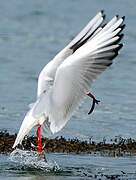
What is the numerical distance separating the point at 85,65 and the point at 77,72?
137 millimetres

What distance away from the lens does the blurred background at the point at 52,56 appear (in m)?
12.4

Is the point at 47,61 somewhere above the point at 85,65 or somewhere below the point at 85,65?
above

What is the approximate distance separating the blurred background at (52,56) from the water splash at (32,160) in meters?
1.79

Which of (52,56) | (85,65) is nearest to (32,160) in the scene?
(85,65)

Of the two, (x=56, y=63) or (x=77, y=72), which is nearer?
(x=77, y=72)

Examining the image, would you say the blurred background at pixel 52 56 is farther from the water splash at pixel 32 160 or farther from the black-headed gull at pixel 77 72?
the black-headed gull at pixel 77 72

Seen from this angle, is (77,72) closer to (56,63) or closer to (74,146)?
(56,63)

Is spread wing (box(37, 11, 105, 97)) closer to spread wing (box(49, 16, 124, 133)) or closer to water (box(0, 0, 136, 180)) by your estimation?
spread wing (box(49, 16, 124, 133))

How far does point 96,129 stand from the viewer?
12.0 metres

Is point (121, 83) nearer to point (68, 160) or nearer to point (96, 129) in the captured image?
point (96, 129)

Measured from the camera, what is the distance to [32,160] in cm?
953

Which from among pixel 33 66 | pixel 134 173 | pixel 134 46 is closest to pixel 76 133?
pixel 134 173

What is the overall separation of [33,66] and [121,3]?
11211mm

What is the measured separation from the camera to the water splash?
936 centimetres
